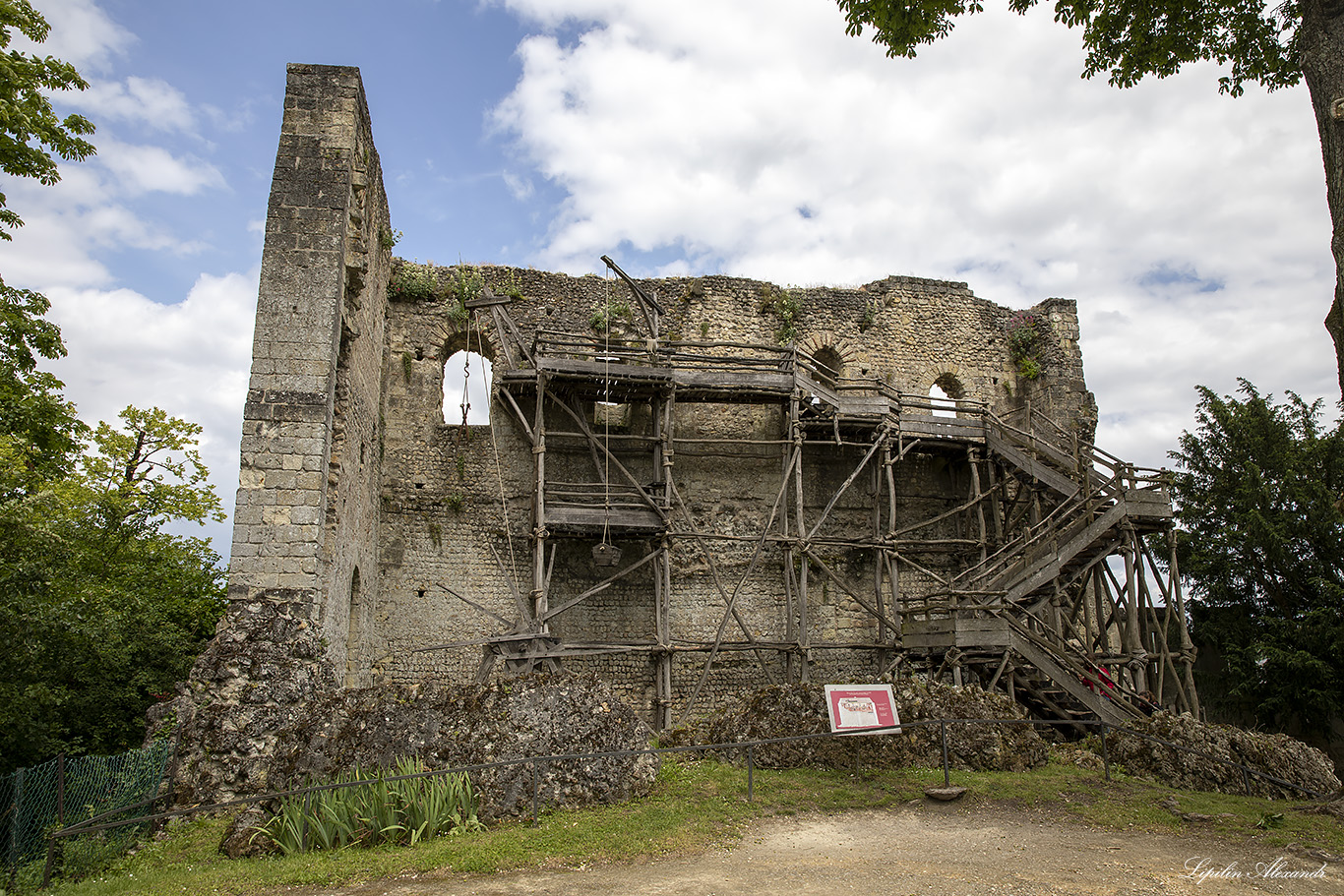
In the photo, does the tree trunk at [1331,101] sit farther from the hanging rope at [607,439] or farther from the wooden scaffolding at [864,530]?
the hanging rope at [607,439]

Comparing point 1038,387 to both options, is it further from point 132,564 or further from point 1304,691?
point 132,564

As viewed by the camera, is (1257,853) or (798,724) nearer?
(1257,853)

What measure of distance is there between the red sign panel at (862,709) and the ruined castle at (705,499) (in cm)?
371

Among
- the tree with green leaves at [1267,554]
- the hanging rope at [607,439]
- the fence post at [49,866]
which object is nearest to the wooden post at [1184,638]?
the tree with green leaves at [1267,554]

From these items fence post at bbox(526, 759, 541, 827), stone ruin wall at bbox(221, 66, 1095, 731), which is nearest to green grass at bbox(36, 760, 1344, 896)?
fence post at bbox(526, 759, 541, 827)

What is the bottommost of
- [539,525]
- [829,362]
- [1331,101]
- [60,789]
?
[60,789]

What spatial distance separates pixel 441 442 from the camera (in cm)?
1519

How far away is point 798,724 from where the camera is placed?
967 centimetres

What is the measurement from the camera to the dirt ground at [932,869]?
6039 millimetres

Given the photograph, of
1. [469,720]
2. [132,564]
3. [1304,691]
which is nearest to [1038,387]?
[1304,691]

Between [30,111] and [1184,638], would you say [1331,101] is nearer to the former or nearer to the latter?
[1184,638]

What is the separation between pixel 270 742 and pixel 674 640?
7253mm

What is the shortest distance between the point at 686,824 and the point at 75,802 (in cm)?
535

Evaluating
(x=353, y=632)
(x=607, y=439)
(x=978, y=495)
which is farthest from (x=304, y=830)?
(x=978, y=495)
